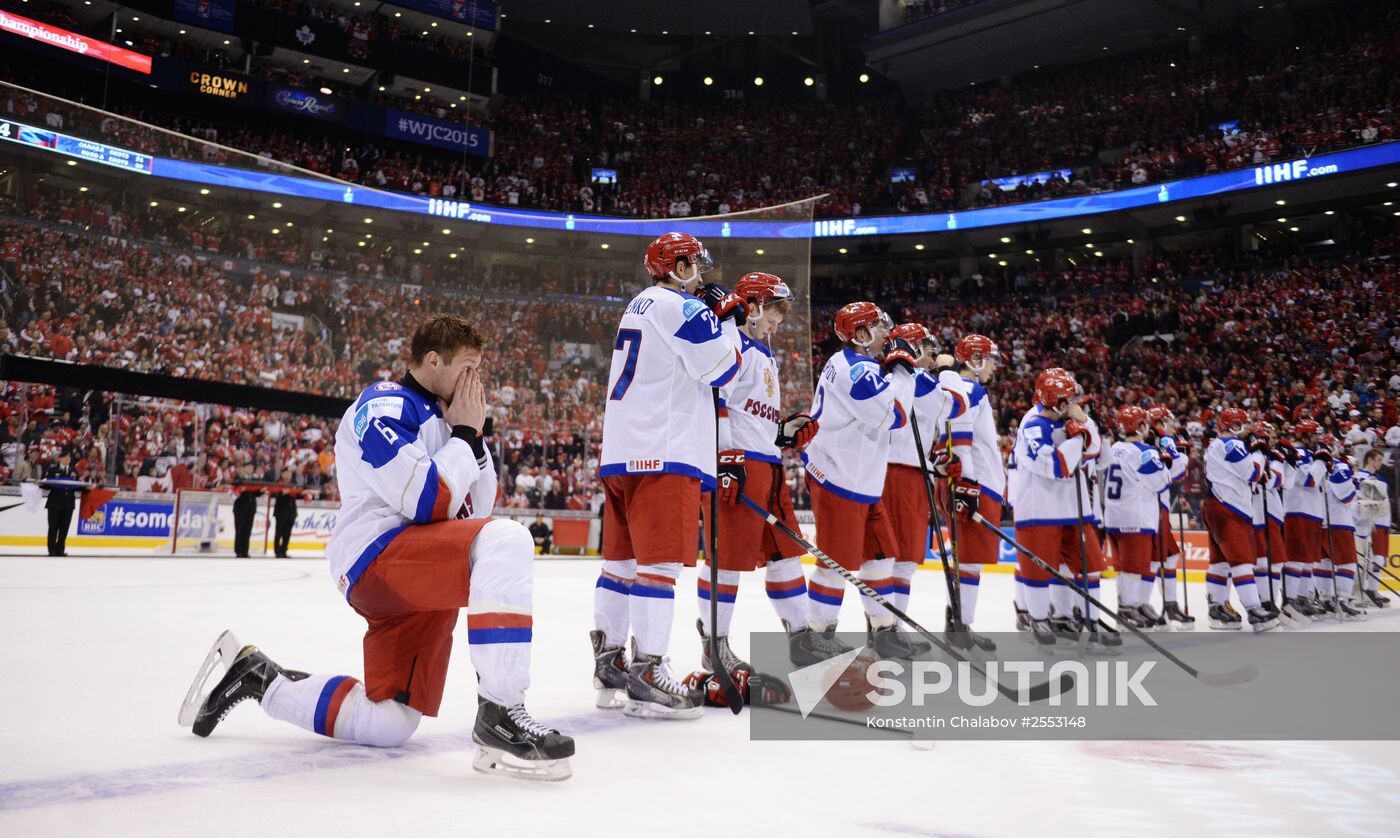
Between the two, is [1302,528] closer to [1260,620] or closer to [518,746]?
[1260,620]

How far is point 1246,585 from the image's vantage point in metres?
7.61

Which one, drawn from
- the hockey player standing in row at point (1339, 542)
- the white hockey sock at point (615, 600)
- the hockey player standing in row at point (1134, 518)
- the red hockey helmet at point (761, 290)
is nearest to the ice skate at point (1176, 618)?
the hockey player standing in row at point (1134, 518)

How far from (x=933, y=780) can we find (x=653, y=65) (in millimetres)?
38212

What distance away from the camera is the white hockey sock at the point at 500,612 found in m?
2.59

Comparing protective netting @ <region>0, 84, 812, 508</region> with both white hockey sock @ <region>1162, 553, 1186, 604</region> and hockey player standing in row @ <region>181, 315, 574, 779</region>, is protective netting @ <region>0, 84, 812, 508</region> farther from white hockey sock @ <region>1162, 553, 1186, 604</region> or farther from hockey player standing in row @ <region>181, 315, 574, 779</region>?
hockey player standing in row @ <region>181, 315, 574, 779</region>

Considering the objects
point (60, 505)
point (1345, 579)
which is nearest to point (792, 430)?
point (1345, 579)

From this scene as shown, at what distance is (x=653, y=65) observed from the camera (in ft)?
125

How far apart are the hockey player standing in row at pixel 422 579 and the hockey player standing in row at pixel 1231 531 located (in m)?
6.71

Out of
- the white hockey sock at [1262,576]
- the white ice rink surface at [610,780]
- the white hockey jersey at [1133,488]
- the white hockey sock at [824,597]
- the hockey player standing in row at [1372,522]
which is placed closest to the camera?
the white ice rink surface at [610,780]

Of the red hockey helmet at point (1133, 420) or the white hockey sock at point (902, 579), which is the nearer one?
the white hockey sock at point (902, 579)

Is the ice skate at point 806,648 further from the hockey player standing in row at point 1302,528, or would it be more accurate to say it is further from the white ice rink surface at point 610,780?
the hockey player standing in row at point 1302,528

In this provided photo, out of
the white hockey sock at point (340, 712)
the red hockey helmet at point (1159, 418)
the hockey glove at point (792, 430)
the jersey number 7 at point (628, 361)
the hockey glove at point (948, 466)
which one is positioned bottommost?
the white hockey sock at point (340, 712)

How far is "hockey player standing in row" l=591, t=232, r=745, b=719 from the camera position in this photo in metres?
3.71

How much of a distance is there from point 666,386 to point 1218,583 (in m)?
5.97
